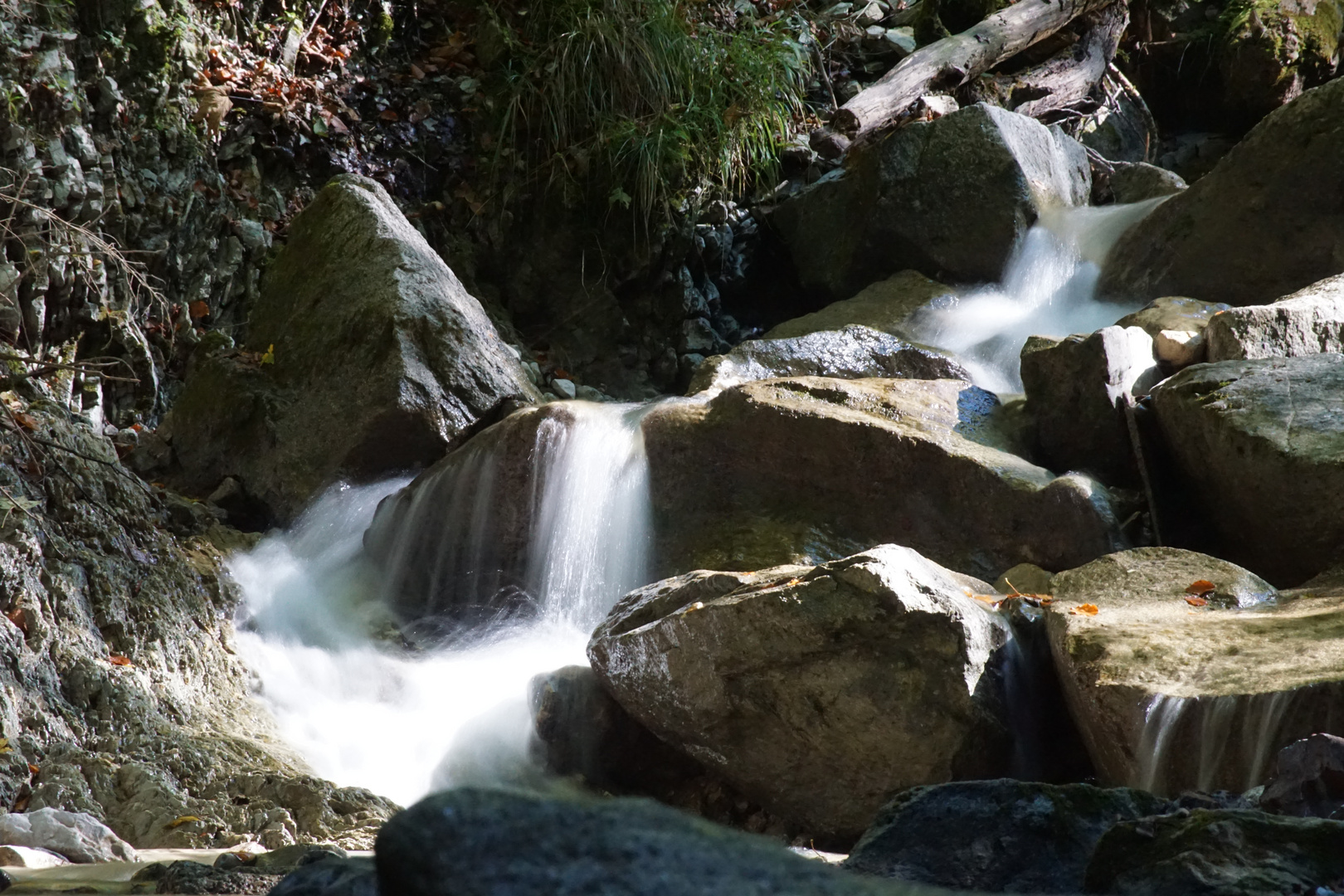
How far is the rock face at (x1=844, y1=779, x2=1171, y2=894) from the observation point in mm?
1976

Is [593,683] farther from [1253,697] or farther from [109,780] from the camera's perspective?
[1253,697]

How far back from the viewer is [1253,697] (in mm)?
2705

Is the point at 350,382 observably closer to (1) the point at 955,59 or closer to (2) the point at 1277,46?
(1) the point at 955,59

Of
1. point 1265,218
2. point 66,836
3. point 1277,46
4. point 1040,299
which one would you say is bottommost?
point 66,836

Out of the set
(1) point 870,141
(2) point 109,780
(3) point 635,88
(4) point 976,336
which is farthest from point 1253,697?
(1) point 870,141

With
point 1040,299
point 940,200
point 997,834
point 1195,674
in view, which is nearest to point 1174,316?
point 1040,299

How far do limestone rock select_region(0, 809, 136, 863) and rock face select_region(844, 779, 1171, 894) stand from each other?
1847 millimetres

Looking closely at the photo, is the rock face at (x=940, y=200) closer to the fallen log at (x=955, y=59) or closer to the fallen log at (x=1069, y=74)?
the fallen log at (x=955, y=59)

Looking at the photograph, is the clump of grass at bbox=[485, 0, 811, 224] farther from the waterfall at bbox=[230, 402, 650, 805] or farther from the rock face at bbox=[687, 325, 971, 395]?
the waterfall at bbox=[230, 402, 650, 805]

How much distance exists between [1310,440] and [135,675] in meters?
4.19

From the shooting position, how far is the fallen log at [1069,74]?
9.86 meters

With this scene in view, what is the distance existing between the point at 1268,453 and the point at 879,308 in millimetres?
3576

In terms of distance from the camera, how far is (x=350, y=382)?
589 centimetres

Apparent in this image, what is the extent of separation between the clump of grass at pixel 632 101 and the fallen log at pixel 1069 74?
2651 mm
